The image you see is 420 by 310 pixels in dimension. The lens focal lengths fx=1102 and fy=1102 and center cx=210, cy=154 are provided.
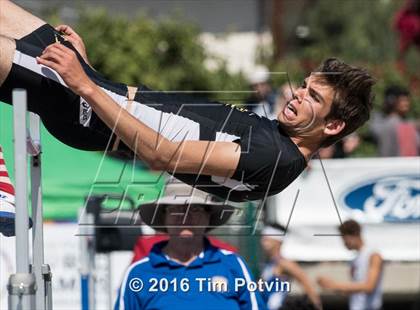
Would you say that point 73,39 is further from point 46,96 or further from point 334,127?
point 334,127

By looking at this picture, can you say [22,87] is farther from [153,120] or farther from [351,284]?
[351,284]

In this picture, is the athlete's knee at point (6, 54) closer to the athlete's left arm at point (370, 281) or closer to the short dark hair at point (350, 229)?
the short dark hair at point (350, 229)

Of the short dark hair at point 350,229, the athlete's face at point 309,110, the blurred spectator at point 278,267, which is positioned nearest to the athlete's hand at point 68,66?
the athlete's face at point 309,110

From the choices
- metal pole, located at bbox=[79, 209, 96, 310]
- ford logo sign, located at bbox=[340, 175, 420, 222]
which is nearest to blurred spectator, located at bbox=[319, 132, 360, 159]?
ford logo sign, located at bbox=[340, 175, 420, 222]

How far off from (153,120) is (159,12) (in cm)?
934

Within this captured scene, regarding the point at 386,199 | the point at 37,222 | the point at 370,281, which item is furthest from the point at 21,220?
the point at 386,199

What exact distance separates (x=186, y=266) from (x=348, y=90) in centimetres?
99

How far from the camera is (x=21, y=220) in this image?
112 inches

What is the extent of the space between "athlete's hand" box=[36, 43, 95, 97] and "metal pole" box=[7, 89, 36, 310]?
0.37 m

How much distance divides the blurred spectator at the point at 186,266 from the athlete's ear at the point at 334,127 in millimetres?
628

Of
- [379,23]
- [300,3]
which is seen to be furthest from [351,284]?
[379,23]

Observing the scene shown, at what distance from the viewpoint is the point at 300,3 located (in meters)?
17.3

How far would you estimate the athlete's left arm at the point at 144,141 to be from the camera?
323 cm

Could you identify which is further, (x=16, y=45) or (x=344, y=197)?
(x=344, y=197)
